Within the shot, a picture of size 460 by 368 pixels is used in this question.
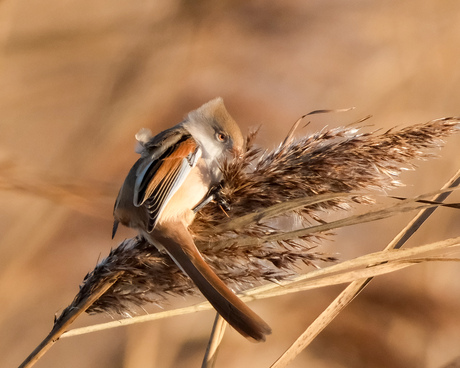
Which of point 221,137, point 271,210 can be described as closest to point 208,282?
point 271,210

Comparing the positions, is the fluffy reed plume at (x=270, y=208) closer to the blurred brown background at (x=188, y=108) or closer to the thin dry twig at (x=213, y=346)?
the thin dry twig at (x=213, y=346)

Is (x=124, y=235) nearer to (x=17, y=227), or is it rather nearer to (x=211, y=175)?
(x=17, y=227)

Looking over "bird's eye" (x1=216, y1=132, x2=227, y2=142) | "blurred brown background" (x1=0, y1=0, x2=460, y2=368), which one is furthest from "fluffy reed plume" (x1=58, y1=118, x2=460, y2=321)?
"blurred brown background" (x1=0, y1=0, x2=460, y2=368)

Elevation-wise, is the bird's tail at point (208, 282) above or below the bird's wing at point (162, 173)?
below

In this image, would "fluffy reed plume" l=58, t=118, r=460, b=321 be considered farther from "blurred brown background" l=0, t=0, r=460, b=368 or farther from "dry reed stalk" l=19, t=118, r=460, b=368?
"blurred brown background" l=0, t=0, r=460, b=368

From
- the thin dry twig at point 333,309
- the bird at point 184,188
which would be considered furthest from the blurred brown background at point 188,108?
the thin dry twig at point 333,309

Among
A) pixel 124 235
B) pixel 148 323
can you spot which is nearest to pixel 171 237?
pixel 148 323
